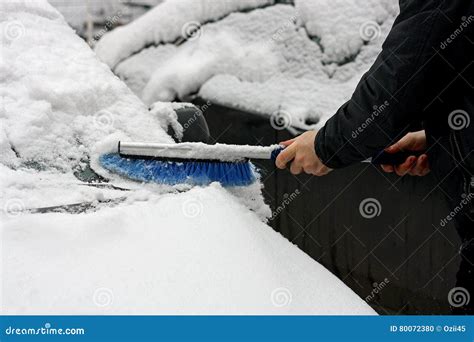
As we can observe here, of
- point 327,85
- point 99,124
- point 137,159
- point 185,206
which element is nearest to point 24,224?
point 185,206

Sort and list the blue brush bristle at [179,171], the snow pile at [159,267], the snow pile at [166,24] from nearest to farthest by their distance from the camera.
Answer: the snow pile at [159,267] < the blue brush bristle at [179,171] < the snow pile at [166,24]

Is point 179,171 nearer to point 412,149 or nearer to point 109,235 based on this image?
point 109,235

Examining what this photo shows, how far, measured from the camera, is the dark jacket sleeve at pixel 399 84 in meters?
1.64

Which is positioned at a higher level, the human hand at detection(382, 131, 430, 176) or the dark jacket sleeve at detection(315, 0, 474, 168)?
the dark jacket sleeve at detection(315, 0, 474, 168)

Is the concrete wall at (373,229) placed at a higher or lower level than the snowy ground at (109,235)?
lower

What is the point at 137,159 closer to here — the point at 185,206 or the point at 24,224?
the point at 185,206

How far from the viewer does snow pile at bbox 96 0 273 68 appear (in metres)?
4.42

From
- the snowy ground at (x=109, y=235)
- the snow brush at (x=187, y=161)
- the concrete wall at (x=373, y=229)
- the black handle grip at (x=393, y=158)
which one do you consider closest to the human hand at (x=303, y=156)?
the snow brush at (x=187, y=161)

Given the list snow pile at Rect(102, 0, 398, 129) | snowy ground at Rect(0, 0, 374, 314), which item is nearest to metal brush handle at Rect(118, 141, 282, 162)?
snowy ground at Rect(0, 0, 374, 314)

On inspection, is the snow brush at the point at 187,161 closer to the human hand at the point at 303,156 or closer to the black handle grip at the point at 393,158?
the human hand at the point at 303,156

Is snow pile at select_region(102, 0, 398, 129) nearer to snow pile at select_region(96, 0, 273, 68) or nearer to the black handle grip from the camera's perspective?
snow pile at select_region(96, 0, 273, 68)

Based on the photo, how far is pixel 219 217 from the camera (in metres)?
1.61

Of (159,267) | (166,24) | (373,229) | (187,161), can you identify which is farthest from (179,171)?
(166,24)

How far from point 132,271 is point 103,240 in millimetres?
136
